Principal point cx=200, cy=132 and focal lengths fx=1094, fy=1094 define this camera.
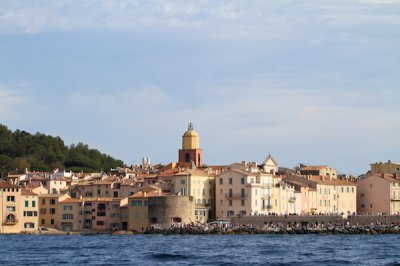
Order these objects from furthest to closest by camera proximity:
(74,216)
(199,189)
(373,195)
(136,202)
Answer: (373,195), (74,216), (199,189), (136,202)

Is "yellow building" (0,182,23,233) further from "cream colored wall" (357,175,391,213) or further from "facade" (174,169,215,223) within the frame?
"cream colored wall" (357,175,391,213)

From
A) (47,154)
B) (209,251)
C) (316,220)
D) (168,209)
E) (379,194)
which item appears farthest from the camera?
(47,154)

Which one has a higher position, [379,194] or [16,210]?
[379,194]

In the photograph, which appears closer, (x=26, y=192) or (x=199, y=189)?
(x=199, y=189)

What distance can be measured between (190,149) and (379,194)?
25.2 metres

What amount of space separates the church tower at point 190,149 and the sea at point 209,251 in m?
40.7

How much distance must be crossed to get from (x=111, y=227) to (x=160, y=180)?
27.9 feet

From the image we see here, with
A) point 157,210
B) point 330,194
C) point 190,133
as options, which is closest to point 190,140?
point 190,133

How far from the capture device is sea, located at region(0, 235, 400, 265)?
59.8 metres

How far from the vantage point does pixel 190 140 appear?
5148 inches

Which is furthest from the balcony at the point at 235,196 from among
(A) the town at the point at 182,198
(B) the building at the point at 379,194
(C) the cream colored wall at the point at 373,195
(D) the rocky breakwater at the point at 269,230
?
(C) the cream colored wall at the point at 373,195

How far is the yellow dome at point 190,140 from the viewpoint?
428ft

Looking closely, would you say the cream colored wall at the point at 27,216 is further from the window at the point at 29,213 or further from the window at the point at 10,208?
the window at the point at 10,208

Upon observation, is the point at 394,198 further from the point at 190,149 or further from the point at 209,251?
the point at 209,251
